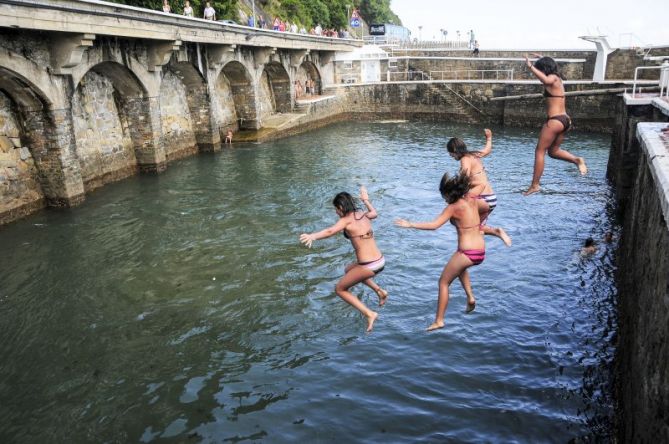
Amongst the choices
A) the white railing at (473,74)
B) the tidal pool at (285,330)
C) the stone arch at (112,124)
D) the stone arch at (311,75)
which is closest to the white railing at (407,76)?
the white railing at (473,74)

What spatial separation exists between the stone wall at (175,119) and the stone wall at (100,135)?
10.3 ft

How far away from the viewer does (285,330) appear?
10.8 meters

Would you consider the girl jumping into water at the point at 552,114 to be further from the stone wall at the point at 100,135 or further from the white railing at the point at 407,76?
the white railing at the point at 407,76

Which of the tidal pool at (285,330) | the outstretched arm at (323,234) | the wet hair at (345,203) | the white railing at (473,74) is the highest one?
the white railing at (473,74)

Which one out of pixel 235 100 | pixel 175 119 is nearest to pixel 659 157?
pixel 175 119

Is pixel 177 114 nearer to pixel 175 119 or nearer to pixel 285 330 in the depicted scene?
pixel 175 119

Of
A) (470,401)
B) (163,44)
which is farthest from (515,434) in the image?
(163,44)

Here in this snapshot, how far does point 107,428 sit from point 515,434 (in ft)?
18.7

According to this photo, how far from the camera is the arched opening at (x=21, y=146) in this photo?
1703 centimetres

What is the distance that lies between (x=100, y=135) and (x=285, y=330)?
15029 mm

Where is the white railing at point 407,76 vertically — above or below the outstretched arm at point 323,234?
above

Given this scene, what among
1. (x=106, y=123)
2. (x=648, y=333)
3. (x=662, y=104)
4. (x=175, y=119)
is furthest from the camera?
(x=175, y=119)

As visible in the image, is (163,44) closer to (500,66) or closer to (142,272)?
(142,272)

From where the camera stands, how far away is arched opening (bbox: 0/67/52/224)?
55.9ft
